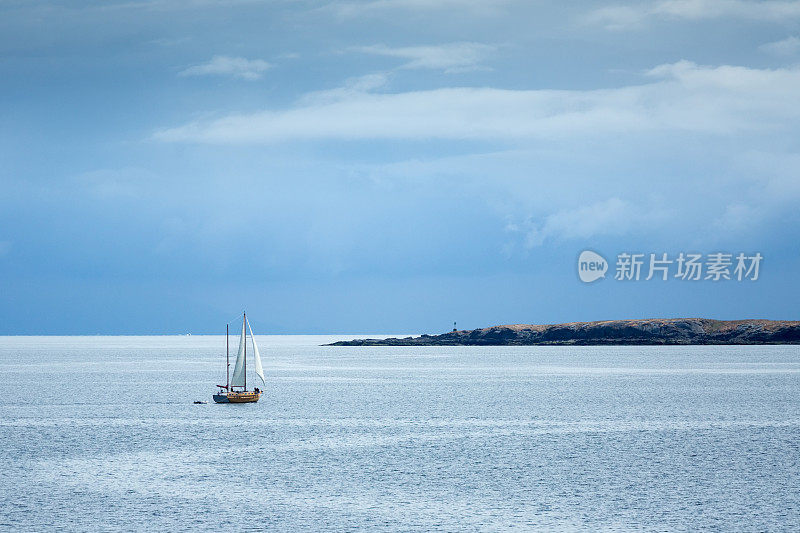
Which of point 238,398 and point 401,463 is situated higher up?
point 238,398

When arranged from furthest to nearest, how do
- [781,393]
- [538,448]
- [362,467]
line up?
[781,393], [538,448], [362,467]

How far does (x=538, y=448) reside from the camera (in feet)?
210

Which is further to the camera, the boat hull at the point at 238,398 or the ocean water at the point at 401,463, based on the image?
the boat hull at the point at 238,398

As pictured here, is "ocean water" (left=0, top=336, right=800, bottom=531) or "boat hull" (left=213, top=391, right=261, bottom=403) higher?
"boat hull" (left=213, top=391, right=261, bottom=403)

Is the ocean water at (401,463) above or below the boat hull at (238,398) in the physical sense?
below

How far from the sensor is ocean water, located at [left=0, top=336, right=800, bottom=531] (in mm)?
41312

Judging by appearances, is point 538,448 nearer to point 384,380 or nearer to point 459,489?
point 459,489

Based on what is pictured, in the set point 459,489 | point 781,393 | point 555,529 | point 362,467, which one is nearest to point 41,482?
point 362,467

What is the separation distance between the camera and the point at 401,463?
56.5m

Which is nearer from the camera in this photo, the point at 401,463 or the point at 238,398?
the point at 401,463

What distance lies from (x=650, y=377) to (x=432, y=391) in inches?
2210

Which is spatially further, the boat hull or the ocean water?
the boat hull

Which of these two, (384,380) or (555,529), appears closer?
(555,529)

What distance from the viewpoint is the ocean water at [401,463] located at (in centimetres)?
4131
